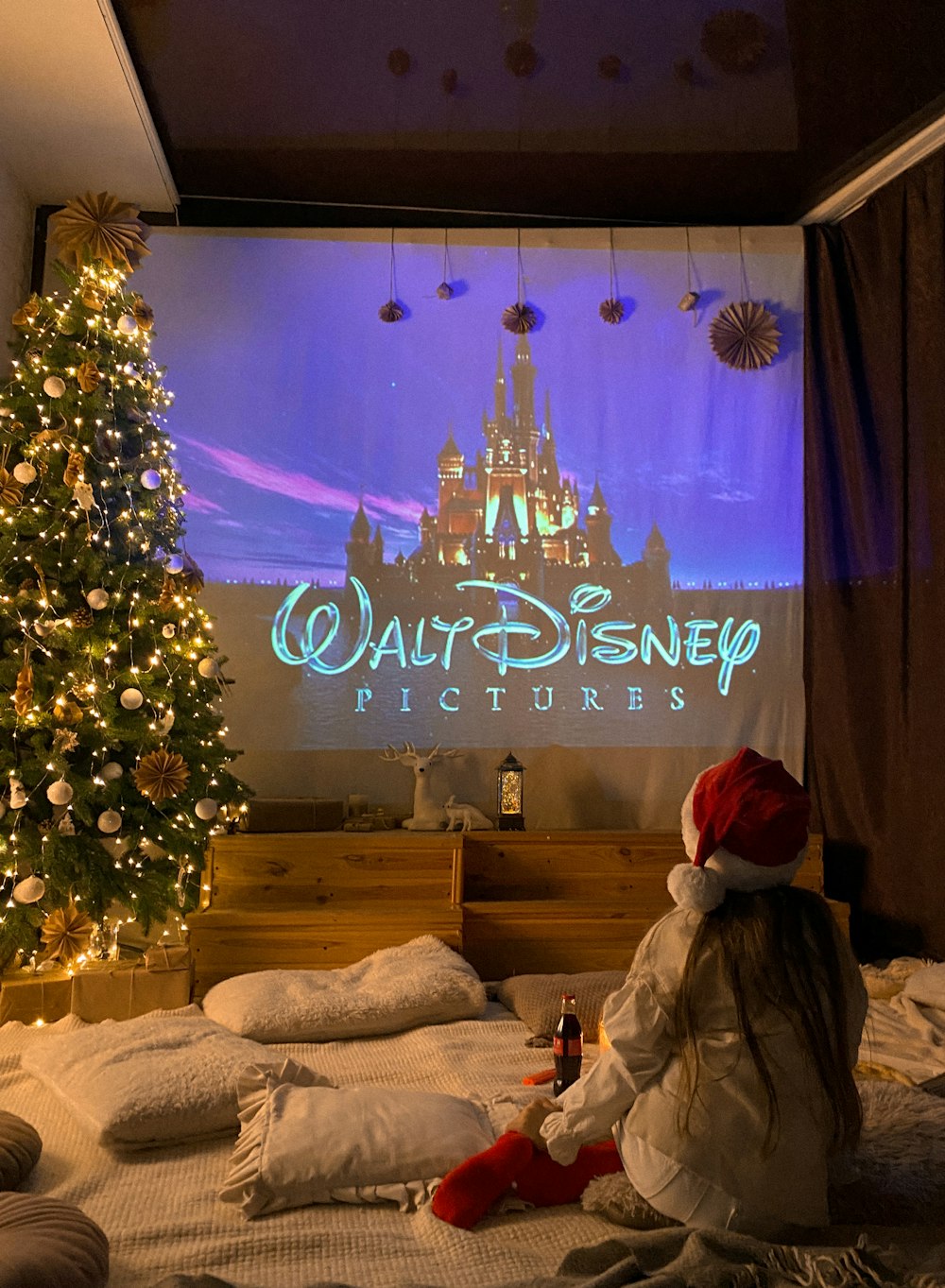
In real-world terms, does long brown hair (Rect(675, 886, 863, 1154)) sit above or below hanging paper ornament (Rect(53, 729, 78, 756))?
below

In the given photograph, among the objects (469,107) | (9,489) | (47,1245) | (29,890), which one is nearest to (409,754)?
(29,890)

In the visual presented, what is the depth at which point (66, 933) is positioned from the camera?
3.36 meters

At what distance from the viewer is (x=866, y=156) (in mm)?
4188

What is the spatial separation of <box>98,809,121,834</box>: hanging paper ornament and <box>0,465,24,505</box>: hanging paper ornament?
41.7 inches

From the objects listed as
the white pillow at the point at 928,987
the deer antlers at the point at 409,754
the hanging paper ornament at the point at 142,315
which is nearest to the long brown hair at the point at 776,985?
the white pillow at the point at 928,987

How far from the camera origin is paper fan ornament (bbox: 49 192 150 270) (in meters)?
3.81

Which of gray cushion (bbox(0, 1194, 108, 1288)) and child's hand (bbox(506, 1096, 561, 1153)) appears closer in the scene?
gray cushion (bbox(0, 1194, 108, 1288))

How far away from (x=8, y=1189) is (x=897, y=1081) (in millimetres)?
2022

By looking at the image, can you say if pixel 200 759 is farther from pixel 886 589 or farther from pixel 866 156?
pixel 866 156

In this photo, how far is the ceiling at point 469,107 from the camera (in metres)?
3.50

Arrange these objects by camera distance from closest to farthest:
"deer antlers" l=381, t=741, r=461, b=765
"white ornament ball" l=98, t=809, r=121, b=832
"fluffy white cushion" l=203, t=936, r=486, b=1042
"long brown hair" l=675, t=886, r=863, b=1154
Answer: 1. "long brown hair" l=675, t=886, r=863, b=1154
2. "fluffy white cushion" l=203, t=936, r=486, b=1042
3. "white ornament ball" l=98, t=809, r=121, b=832
4. "deer antlers" l=381, t=741, r=461, b=765

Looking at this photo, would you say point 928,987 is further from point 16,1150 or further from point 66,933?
point 66,933

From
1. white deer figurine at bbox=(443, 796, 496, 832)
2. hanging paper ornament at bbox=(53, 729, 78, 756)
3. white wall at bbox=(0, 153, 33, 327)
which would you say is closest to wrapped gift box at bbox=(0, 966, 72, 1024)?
hanging paper ornament at bbox=(53, 729, 78, 756)

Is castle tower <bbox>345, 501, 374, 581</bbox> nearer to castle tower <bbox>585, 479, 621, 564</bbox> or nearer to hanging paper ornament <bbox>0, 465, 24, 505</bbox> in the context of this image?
castle tower <bbox>585, 479, 621, 564</bbox>
